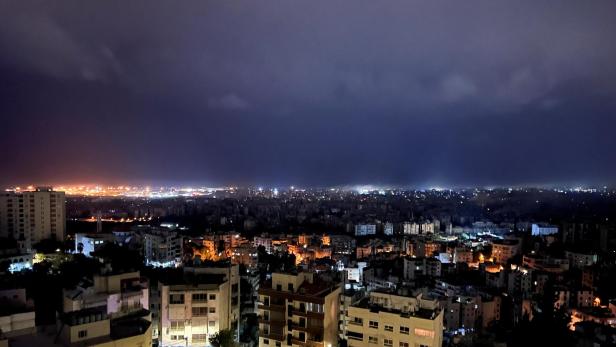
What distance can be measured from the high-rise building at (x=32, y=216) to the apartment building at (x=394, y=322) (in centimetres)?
1335

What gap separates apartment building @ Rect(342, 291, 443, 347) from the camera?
213 inches

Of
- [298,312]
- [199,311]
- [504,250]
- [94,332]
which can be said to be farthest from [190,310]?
[504,250]

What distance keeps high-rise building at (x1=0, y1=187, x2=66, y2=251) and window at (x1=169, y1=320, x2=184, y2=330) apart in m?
10.6

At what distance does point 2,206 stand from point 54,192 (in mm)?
1629

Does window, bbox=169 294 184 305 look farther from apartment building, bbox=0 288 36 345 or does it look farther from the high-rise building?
the high-rise building

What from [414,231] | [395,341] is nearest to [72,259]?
[395,341]

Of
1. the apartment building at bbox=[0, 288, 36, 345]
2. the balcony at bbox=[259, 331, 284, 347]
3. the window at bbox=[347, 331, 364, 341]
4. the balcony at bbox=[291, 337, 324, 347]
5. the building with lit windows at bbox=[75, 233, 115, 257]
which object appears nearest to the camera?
the apartment building at bbox=[0, 288, 36, 345]

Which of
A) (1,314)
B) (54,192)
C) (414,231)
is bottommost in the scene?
(414,231)

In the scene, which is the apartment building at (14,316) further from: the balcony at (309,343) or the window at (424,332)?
the window at (424,332)

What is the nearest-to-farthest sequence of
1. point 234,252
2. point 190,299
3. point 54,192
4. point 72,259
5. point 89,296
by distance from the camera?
point 89,296
point 190,299
point 72,259
point 54,192
point 234,252

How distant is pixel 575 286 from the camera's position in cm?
1283

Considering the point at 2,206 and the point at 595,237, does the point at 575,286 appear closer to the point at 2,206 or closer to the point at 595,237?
the point at 595,237

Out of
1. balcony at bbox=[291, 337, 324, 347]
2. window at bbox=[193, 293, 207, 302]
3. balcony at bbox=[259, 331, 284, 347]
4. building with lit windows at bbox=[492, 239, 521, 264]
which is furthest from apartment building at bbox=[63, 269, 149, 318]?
building with lit windows at bbox=[492, 239, 521, 264]

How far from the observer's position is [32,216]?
15.2 metres
